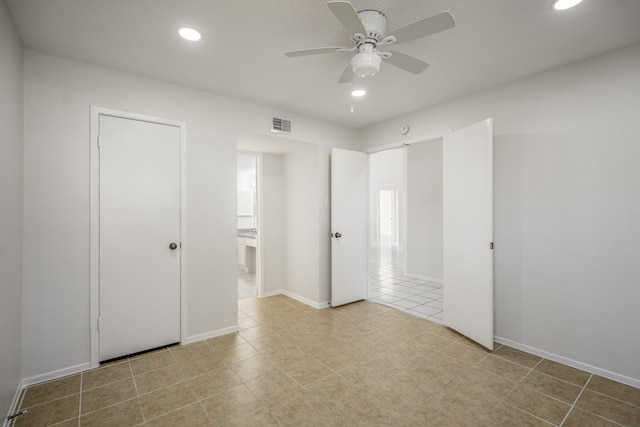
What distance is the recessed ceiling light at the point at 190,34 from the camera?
2.08 m

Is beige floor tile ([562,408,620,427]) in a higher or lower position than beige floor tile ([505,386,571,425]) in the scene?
lower

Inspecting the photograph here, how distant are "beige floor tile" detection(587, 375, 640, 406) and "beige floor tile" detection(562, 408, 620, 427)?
389 millimetres

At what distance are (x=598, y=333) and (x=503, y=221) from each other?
1.16 metres

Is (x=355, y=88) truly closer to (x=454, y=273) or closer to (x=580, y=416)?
(x=454, y=273)

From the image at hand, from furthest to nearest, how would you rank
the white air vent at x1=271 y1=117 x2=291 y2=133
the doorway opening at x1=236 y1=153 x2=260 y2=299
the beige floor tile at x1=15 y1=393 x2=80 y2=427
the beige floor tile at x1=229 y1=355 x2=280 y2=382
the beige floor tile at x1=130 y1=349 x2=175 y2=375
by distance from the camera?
the doorway opening at x1=236 y1=153 x2=260 y2=299 < the white air vent at x1=271 y1=117 x2=291 y2=133 < the beige floor tile at x1=130 y1=349 x2=175 y2=375 < the beige floor tile at x1=229 y1=355 x2=280 y2=382 < the beige floor tile at x1=15 y1=393 x2=80 y2=427

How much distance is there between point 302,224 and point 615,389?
355 cm

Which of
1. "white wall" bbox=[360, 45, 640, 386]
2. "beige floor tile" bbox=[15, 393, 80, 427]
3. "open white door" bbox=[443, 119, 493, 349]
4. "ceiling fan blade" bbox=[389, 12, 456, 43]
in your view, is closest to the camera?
"ceiling fan blade" bbox=[389, 12, 456, 43]

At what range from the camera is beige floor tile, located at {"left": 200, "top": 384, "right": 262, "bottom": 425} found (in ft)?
6.31

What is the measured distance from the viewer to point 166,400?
2098 millimetres

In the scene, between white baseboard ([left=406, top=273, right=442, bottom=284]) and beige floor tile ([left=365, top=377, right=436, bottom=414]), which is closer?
beige floor tile ([left=365, top=377, right=436, bottom=414])

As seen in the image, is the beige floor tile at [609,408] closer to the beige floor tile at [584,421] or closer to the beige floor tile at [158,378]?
the beige floor tile at [584,421]

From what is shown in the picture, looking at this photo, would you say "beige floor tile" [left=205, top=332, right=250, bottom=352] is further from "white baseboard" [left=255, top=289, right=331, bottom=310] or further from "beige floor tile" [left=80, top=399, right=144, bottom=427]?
"white baseboard" [left=255, top=289, right=331, bottom=310]

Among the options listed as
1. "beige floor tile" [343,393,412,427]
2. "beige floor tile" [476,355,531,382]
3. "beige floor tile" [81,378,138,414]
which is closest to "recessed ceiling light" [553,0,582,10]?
"beige floor tile" [476,355,531,382]

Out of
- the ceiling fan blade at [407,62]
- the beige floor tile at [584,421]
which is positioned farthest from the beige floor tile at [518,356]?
the ceiling fan blade at [407,62]
